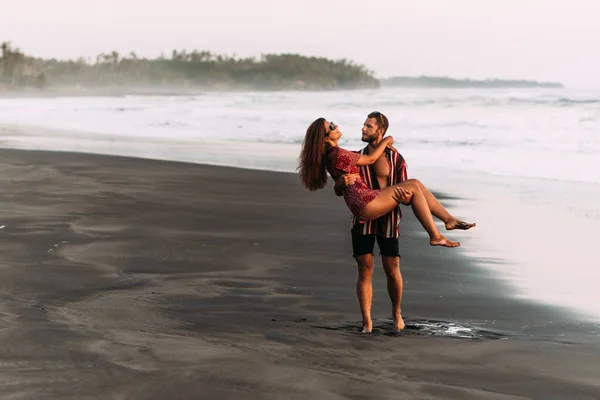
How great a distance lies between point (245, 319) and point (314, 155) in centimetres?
116

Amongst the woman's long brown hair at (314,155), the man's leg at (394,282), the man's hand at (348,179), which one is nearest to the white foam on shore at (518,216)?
the man's leg at (394,282)

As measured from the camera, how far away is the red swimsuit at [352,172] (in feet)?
20.8

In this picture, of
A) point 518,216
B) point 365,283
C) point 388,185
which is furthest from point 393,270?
point 518,216

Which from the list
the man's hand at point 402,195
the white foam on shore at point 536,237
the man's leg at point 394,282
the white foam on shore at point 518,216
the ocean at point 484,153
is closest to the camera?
the man's hand at point 402,195

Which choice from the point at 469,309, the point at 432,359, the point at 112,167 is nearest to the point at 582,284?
the point at 469,309

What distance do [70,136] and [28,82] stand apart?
143713mm

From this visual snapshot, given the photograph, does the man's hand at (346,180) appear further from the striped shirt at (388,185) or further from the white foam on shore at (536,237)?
the white foam on shore at (536,237)

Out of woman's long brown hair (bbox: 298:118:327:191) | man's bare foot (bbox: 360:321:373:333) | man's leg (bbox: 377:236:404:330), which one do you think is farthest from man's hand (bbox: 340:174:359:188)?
man's bare foot (bbox: 360:321:373:333)

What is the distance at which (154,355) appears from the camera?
5.41 metres

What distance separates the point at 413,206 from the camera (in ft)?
20.6

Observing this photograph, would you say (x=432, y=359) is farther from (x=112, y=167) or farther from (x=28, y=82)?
(x=28, y=82)

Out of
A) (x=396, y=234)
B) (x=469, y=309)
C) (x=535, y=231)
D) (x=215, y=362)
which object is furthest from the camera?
(x=535, y=231)

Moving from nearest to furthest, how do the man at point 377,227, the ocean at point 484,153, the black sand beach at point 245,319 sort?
the black sand beach at point 245,319 → the man at point 377,227 → the ocean at point 484,153

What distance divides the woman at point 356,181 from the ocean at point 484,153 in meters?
1.65
